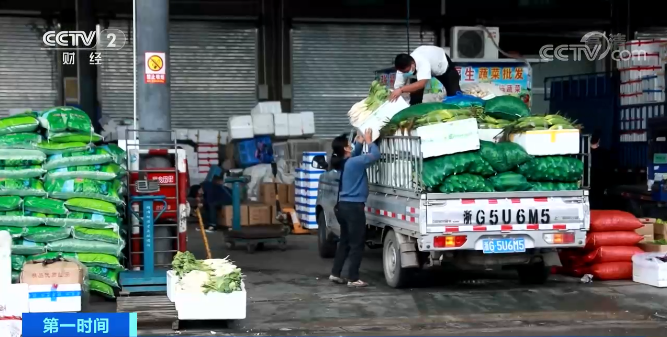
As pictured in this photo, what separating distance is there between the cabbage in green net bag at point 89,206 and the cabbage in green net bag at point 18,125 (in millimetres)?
1053

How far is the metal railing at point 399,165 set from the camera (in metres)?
10.8

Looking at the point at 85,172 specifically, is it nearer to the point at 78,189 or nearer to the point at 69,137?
the point at 78,189

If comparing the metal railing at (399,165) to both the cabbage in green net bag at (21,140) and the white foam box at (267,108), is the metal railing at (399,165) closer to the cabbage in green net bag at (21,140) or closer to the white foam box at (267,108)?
the cabbage in green net bag at (21,140)

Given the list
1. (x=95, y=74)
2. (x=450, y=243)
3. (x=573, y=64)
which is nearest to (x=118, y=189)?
(x=450, y=243)

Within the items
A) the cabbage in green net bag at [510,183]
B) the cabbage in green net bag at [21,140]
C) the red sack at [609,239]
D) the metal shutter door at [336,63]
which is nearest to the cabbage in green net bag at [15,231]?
the cabbage in green net bag at [21,140]

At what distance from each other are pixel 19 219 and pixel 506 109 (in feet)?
19.1

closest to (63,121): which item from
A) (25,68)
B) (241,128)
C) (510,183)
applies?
(510,183)

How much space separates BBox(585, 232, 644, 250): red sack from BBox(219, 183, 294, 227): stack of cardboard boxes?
6.38 metres

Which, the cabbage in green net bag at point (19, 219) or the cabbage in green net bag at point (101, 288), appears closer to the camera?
the cabbage in green net bag at point (19, 219)

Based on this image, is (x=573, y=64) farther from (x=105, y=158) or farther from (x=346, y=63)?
(x=105, y=158)

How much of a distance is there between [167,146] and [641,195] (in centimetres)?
908

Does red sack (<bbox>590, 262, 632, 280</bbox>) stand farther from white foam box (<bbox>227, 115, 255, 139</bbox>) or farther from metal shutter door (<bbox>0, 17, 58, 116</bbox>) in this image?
metal shutter door (<bbox>0, 17, 58, 116</bbox>)

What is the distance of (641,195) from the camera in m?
16.8

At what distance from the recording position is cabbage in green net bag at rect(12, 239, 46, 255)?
10523mm
